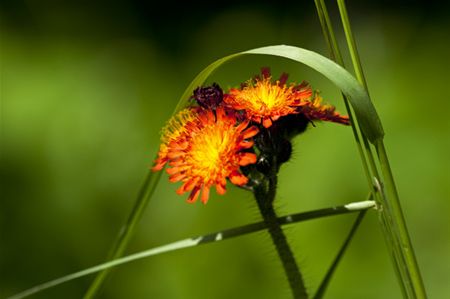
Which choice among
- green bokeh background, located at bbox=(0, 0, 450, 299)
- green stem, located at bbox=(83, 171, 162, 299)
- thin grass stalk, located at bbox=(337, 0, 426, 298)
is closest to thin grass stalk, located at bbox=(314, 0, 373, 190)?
thin grass stalk, located at bbox=(337, 0, 426, 298)

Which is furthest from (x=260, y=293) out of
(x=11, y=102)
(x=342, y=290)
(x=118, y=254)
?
(x=118, y=254)

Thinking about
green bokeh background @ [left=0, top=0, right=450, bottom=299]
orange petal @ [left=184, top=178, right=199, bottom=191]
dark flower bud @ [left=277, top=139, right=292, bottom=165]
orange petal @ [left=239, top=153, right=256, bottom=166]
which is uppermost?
orange petal @ [left=239, top=153, right=256, bottom=166]

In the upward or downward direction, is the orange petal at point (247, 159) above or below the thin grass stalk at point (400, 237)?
above

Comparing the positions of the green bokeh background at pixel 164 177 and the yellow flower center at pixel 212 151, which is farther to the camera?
the green bokeh background at pixel 164 177

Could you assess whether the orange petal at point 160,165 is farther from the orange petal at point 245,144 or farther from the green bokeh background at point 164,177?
the green bokeh background at point 164,177

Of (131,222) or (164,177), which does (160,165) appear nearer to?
(131,222)

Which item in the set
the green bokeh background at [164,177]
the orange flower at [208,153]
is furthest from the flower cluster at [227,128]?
the green bokeh background at [164,177]

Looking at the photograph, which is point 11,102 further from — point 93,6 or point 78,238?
point 93,6

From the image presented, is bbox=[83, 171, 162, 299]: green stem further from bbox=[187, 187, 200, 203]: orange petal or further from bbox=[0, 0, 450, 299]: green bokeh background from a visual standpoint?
bbox=[0, 0, 450, 299]: green bokeh background
